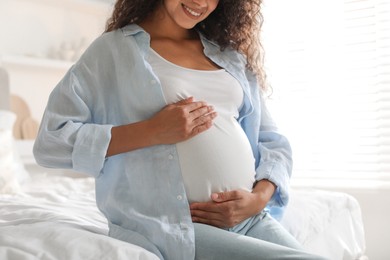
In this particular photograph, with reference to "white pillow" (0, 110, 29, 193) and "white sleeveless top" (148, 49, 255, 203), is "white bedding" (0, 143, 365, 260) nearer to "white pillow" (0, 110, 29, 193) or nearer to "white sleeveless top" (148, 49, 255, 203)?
"white pillow" (0, 110, 29, 193)

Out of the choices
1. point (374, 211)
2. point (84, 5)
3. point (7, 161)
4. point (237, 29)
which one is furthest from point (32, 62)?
point (374, 211)

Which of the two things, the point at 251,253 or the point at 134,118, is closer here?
the point at 251,253

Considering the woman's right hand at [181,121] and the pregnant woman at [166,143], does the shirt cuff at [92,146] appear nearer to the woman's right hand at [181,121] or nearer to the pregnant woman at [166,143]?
the pregnant woman at [166,143]

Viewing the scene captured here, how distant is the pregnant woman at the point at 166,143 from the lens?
1147 millimetres

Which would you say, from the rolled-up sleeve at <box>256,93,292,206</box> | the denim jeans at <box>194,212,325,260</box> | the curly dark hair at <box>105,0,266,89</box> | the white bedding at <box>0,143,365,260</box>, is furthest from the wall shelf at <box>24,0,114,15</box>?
the denim jeans at <box>194,212,325,260</box>

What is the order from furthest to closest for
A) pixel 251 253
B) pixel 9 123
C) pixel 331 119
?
pixel 331 119
pixel 9 123
pixel 251 253

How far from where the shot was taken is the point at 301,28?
3.33m

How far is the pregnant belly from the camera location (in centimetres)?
121

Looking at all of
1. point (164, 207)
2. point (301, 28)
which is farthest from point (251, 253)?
point (301, 28)

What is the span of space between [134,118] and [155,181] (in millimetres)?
162

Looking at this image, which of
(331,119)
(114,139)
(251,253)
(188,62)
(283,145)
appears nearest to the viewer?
(251,253)

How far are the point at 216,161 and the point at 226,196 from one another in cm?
9

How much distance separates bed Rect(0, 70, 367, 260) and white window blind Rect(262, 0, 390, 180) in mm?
979

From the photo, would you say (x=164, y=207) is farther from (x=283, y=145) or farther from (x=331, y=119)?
(x=331, y=119)
